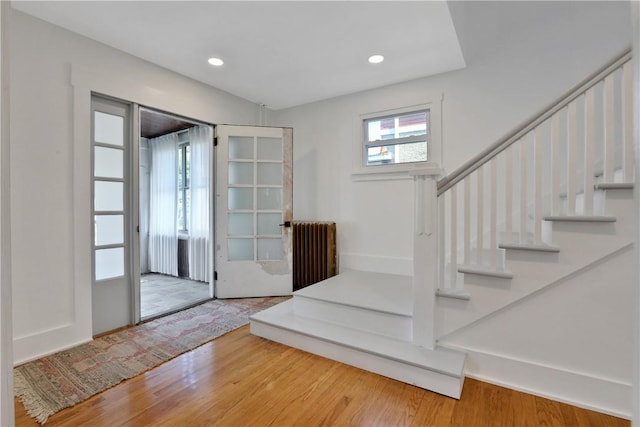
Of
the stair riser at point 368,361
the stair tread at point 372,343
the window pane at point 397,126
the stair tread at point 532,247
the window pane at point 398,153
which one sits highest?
the window pane at point 397,126

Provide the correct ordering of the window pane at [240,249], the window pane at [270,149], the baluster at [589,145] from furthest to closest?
1. the window pane at [270,149]
2. the window pane at [240,249]
3. the baluster at [589,145]

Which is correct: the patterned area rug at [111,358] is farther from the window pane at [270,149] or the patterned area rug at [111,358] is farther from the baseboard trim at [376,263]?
the window pane at [270,149]

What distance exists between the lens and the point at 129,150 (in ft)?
9.10

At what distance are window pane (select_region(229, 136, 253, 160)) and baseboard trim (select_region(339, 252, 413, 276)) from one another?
181 centimetres

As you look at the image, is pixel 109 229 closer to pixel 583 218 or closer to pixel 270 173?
pixel 270 173

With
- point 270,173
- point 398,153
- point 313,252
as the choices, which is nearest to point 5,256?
point 270,173

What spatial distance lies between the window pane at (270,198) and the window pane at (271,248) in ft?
1.42

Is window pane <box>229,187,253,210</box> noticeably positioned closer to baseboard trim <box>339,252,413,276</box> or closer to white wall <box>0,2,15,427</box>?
baseboard trim <box>339,252,413,276</box>

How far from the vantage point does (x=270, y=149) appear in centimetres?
366

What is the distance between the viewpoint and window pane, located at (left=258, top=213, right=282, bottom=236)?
3.62 meters

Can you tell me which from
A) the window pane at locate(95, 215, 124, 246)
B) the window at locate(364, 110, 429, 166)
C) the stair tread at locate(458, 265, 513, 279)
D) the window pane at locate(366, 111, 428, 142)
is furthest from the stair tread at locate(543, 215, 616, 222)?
the window pane at locate(95, 215, 124, 246)

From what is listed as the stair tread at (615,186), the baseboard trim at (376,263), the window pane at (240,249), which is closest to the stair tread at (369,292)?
the baseboard trim at (376,263)

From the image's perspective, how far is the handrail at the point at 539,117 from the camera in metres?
1.60

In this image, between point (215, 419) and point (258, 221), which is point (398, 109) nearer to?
point (258, 221)
